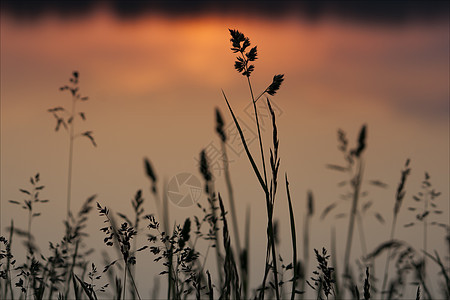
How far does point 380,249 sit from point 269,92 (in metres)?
1.94

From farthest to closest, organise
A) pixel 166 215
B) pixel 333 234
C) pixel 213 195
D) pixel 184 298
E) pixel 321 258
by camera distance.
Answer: pixel 333 234 < pixel 166 215 < pixel 213 195 < pixel 184 298 < pixel 321 258

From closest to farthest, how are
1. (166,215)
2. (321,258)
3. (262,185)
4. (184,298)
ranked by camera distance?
(262,185), (321,258), (184,298), (166,215)

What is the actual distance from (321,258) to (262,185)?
49 cm

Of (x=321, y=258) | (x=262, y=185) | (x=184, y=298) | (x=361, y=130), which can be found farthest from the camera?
(x=361, y=130)

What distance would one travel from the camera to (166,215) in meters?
3.01

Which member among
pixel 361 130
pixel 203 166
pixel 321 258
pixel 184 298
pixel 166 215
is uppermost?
pixel 361 130

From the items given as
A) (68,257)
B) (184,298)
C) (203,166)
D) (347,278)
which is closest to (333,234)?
(347,278)

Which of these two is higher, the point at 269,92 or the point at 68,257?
the point at 269,92

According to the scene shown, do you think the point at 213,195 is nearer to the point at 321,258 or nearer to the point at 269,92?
the point at 321,258

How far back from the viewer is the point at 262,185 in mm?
1955

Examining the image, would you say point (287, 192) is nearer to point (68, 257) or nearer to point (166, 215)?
point (166, 215)

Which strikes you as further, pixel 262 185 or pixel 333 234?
pixel 333 234

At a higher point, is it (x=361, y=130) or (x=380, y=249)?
(x=361, y=130)

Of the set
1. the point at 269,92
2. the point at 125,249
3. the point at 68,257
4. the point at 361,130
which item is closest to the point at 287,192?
the point at 269,92
